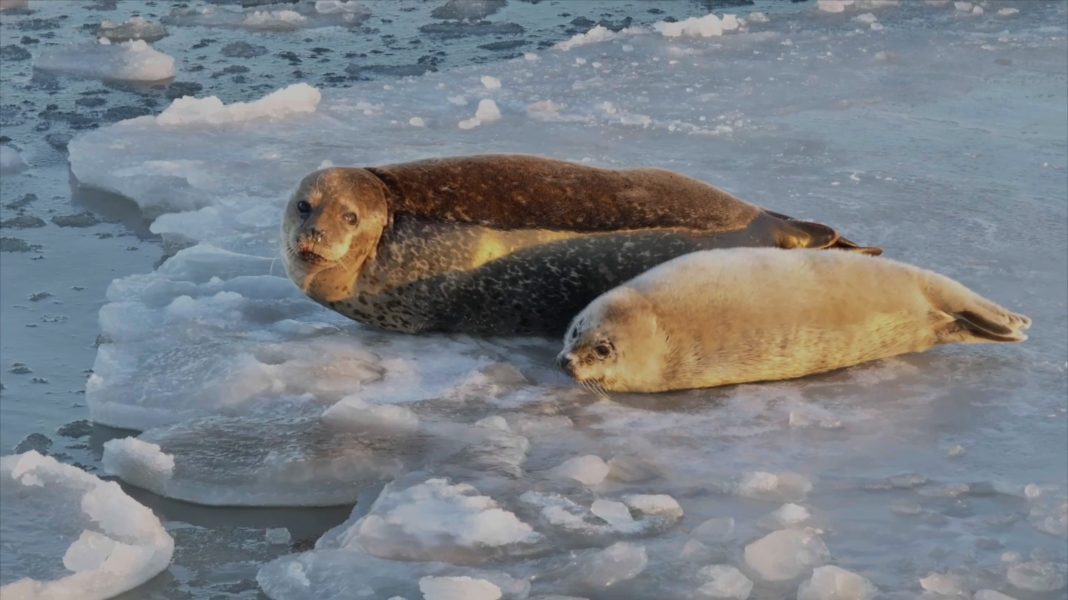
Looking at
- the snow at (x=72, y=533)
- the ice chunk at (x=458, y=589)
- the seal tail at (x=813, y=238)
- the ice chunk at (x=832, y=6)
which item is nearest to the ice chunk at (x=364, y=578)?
the ice chunk at (x=458, y=589)

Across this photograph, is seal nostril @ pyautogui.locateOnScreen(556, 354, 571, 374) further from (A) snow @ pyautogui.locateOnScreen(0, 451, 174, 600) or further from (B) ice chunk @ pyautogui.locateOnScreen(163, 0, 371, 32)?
(B) ice chunk @ pyautogui.locateOnScreen(163, 0, 371, 32)

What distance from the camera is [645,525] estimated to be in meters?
3.37

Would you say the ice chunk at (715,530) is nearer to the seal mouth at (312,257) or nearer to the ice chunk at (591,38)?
the seal mouth at (312,257)

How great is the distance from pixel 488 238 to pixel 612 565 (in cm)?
150

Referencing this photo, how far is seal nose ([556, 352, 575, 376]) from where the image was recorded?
4.00m

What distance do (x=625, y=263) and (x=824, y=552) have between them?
4.64 feet

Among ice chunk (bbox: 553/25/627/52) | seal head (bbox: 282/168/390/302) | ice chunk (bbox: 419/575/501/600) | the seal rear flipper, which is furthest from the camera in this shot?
ice chunk (bbox: 553/25/627/52)

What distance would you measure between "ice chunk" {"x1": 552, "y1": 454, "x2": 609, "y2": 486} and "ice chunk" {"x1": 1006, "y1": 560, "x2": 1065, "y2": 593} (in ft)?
3.07

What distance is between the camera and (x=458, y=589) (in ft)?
9.93

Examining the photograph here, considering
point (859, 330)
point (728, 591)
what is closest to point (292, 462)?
point (728, 591)

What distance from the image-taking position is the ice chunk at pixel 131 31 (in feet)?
28.6

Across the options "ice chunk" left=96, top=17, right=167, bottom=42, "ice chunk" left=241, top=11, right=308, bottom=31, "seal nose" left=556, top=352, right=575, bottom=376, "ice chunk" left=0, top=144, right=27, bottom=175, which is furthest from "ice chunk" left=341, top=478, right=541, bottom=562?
"ice chunk" left=241, top=11, right=308, bottom=31

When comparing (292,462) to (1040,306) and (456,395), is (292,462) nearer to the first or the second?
(456,395)

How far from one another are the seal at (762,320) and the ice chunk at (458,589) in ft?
3.42
